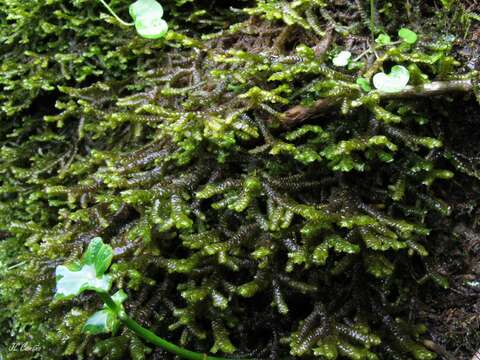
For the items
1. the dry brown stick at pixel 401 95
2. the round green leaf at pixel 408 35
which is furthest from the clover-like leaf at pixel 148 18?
the round green leaf at pixel 408 35

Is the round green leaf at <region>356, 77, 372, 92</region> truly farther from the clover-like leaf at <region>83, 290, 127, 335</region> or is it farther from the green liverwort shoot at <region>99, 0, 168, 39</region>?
the clover-like leaf at <region>83, 290, 127, 335</region>

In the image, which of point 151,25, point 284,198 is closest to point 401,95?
point 284,198

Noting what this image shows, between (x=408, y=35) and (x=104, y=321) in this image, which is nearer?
(x=104, y=321)

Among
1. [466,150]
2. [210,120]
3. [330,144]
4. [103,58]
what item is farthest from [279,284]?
[103,58]

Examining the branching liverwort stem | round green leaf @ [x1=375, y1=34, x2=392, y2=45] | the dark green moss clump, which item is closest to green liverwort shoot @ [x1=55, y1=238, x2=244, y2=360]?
the branching liverwort stem

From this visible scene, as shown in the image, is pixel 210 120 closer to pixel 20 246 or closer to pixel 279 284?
pixel 279 284

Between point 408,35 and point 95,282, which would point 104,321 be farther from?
point 408,35

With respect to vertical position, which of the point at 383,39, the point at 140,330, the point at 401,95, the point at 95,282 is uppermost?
the point at 383,39
